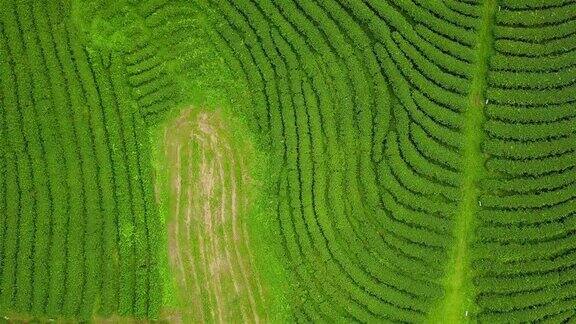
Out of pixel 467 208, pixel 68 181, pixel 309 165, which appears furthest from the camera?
pixel 467 208

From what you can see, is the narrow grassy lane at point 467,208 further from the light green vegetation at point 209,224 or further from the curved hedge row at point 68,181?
the curved hedge row at point 68,181

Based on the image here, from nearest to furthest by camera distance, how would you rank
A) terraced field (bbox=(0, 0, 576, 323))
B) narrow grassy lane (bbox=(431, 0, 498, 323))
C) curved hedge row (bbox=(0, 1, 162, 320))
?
curved hedge row (bbox=(0, 1, 162, 320)) < terraced field (bbox=(0, 0, 576, 323)) < narrow grassy lane (bbox=(431, 0, 498, 323))

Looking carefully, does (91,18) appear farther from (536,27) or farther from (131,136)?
(536,27)

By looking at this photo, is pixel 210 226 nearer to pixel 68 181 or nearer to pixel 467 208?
pixel 68 181

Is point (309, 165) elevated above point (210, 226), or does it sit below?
above

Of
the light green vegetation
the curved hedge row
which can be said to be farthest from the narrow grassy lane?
the curved hedge row

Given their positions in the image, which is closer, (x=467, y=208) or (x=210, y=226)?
(x=210, y=226)

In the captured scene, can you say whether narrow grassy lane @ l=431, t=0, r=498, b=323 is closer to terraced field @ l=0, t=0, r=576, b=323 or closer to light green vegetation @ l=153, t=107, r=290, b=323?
terraced field @ l=0, t=0, r=576, b=323

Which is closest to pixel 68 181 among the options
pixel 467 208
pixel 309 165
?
pixel 309 165
